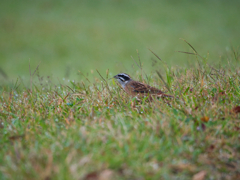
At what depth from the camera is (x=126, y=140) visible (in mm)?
3240

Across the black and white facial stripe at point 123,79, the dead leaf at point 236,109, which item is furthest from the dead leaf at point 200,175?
the black and white facial stripe at point 123,79

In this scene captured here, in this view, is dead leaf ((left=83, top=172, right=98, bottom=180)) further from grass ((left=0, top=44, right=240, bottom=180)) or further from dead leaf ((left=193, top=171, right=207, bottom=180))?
dead leaf ((left=193, top=171, right=207, bottom=180))

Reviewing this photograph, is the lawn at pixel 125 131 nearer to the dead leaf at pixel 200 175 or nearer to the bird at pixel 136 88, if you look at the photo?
the dead leaf at pixel 200 175

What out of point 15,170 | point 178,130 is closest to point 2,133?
point 15,170

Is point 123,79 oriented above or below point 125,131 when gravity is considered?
above

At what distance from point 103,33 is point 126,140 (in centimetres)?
1579

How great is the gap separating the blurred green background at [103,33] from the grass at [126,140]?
8592mm

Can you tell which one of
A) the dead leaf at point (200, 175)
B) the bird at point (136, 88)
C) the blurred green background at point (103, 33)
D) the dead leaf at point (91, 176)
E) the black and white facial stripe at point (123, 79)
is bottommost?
the dead leaf at point (200, 175)

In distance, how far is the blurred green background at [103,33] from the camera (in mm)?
14961

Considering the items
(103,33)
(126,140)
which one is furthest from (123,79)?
(103,33)

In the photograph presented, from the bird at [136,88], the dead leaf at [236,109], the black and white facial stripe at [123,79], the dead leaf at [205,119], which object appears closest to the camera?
the dead leaf at [205,119]

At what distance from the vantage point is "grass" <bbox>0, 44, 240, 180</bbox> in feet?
9.41

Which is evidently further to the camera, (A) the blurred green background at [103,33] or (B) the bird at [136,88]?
(A) the blurred green background at [103,33]

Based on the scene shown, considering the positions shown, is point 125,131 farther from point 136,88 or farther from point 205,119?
point 136,88
